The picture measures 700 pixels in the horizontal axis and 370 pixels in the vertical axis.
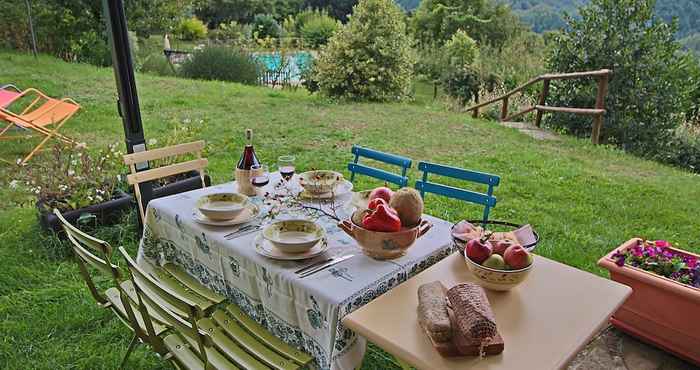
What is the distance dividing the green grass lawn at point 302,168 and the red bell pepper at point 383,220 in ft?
2.86

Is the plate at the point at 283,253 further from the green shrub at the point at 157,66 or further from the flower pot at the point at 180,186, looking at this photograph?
the green shrub at the point at 157,66

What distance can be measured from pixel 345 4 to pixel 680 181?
1365 centimetres

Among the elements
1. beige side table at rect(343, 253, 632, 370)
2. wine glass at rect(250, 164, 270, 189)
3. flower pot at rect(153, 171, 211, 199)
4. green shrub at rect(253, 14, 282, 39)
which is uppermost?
green shrub at rect(253, 14, 282, 39)

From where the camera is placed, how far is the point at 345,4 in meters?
16.0

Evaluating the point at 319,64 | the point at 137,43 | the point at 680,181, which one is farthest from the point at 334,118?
the point at 137,43

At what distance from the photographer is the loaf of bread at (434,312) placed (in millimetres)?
1107

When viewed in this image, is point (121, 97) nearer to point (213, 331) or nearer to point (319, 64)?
point (213, 331)

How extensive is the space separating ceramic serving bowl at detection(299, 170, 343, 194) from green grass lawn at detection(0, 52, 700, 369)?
2.65 feet

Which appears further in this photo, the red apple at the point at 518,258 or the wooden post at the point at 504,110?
the wooden post at the point at 504,110

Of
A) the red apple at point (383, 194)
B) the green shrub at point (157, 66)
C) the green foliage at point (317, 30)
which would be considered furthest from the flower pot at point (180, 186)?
the green foliage at point (317, 30)

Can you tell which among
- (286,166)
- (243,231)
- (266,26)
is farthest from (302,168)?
(266,26)

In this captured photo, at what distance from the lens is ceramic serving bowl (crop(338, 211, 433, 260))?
4.84 ft

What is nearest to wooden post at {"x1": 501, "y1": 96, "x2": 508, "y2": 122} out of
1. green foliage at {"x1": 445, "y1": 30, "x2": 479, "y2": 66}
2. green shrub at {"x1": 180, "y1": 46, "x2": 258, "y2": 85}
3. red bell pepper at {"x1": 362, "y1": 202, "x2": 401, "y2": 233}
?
green foliage at {"x1": 445, "y1": 30, "x2": 479, "y2": 66}

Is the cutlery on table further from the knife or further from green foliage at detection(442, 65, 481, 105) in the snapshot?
green foliage at detection(442, 65, 481, 105)
